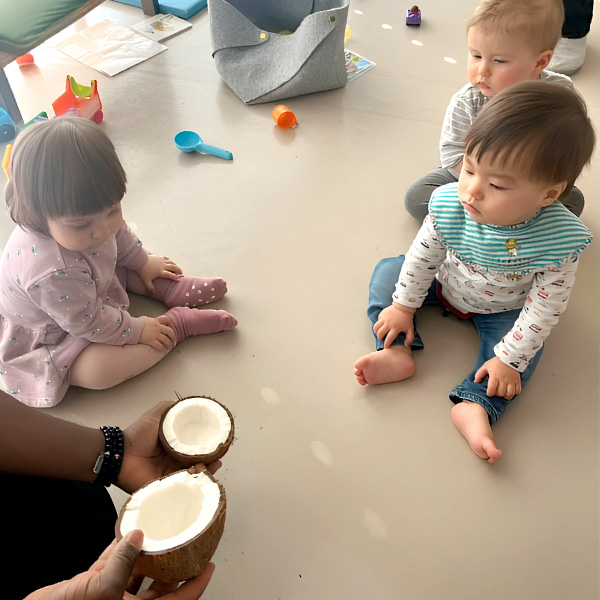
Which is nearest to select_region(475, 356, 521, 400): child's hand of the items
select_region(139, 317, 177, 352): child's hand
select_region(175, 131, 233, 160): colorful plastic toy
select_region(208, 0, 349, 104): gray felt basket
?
select_region(139, 317, 177, 352): child's hand

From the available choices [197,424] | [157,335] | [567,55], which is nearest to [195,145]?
[157,335]

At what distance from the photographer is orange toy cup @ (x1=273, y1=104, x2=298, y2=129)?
158 cm

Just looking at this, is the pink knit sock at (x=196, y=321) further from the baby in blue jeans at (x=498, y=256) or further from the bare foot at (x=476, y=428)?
the bare foot at (x=476, y=428)

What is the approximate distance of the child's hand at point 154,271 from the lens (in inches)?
45.6

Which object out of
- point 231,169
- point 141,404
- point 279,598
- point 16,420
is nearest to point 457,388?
point 279,598

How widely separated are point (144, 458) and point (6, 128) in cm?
106

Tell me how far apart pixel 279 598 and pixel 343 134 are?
1146 mm

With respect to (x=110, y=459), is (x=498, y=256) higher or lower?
higher

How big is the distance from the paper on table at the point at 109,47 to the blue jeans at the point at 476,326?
1104 millimetres

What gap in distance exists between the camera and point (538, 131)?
2.64ft

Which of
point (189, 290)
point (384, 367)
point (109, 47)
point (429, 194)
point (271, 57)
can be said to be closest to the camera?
point (384, 367)

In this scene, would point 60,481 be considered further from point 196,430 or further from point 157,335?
point 157,335

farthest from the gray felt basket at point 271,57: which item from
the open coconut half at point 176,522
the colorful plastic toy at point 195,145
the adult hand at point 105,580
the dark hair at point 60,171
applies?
the adult hand at point 105,580

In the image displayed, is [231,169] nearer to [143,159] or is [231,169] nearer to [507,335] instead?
[143,159]
